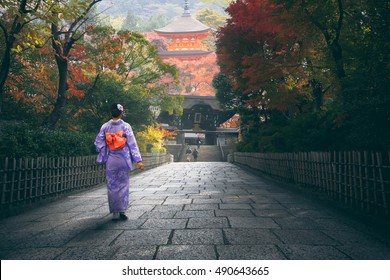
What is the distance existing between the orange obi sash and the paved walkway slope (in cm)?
115

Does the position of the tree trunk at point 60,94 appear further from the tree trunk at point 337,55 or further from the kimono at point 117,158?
the tree trunk at point 337,55

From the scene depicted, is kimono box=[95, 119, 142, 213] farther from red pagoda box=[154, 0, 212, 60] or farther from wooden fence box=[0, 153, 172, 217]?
red pagoda box=[154, 0, 212, 60]

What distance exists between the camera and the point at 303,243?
3494mm

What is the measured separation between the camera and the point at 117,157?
16.6ft

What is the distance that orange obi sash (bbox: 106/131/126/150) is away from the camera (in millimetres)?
5020

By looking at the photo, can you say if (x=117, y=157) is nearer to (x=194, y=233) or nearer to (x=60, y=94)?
(x=194, y=233)

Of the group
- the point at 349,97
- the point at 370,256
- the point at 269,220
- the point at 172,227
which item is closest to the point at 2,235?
the point at 172,227

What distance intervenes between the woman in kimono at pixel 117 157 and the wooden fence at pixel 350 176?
3.53 metres

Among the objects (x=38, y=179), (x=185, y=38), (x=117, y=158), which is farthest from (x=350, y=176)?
(x=185, y=38)

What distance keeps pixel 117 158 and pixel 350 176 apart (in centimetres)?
395

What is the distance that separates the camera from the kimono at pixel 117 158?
194 inches

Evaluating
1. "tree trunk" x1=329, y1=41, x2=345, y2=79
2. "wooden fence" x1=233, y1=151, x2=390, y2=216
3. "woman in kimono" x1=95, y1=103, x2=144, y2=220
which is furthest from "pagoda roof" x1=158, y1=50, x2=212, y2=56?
"woman in kimono" x1=95, y1=103, x2=144, y2=220

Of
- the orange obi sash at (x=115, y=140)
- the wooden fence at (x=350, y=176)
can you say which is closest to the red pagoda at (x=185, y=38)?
the wooden fence at (x=350, y=176)
